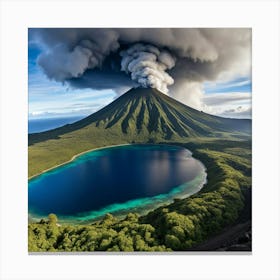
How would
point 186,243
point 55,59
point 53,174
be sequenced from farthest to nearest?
point 53,174
point 55,59
point 186,243

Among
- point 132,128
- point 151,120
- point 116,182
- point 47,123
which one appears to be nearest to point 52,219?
point 116,182

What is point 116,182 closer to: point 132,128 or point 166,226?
point 132,128

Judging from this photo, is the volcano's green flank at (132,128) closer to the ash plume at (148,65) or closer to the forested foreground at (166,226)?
the ash plume at (148,65)

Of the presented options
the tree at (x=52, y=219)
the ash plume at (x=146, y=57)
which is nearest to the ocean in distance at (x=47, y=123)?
the ash plume at (x=146, y=57)
